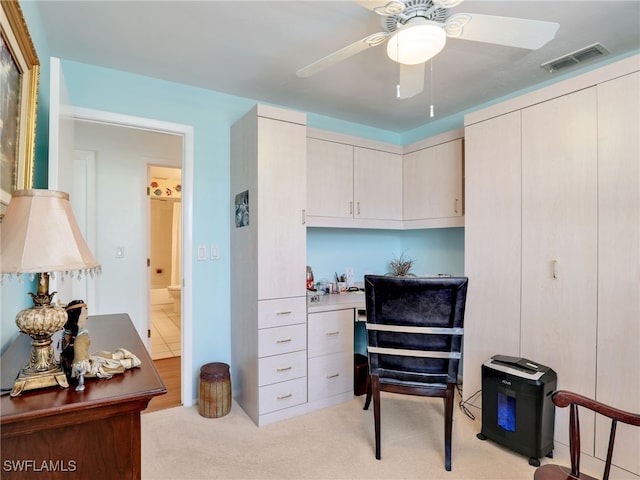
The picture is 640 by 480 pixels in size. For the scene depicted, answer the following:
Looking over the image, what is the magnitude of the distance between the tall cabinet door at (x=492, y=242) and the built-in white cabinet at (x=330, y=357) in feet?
2.98

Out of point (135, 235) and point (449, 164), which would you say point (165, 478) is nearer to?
point (135, 235)

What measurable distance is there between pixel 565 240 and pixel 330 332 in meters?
1.71

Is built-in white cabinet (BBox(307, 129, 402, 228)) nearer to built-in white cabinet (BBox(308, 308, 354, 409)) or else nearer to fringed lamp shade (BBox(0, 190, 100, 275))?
built-in white cabinet (BBox(308, 308, 354, 409))

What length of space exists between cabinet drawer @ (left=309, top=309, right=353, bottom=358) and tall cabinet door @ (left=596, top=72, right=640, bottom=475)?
5.25ft

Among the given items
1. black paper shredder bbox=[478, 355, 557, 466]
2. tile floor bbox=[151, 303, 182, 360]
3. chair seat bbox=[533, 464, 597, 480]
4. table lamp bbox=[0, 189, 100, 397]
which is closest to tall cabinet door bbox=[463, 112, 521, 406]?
black paper shredder bbox=[478, 355, 557, 466]

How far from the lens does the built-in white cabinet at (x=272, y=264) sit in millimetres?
2441

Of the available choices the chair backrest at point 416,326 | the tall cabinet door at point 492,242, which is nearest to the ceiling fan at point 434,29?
the tall cabinet door at point 492,242

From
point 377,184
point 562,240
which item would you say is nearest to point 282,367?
point 377,184

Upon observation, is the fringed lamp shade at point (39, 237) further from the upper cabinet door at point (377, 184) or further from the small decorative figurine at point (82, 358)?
the upper cabinet door at point (377, 184)

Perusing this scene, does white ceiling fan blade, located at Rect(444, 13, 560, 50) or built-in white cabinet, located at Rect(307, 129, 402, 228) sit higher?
white ceiling fan blade, located at Rect(444, 13, 560, 50)

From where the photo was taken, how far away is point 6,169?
118 centimetres

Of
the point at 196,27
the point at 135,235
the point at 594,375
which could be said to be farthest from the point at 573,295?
the point at 135,235

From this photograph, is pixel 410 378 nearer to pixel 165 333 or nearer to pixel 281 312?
pixel 281 312

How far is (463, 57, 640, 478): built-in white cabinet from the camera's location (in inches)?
71.4
